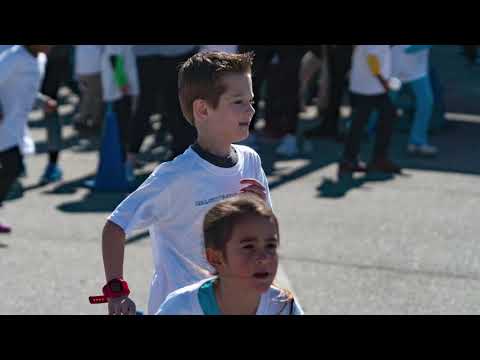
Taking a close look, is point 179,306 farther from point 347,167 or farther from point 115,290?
point 347,167

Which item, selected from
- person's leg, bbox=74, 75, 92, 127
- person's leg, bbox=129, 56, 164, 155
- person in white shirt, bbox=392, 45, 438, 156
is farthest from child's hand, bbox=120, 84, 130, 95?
person in white shirt, bbox=392, 45, 438, 156

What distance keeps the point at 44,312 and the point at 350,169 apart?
4618mm

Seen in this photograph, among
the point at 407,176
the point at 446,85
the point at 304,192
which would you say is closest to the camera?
the point at 304,192

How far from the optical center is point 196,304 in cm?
329

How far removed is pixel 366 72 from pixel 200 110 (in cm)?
660

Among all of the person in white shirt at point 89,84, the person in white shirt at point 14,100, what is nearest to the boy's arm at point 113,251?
the person in white shirt at point 14,100

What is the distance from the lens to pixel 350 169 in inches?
428

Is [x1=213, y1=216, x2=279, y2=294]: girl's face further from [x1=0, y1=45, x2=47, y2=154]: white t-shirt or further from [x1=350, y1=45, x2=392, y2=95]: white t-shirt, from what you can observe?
[x1=350, y1=45, x2=392, y2=95]: white t-shirt

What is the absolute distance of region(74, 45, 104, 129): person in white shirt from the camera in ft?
40.7

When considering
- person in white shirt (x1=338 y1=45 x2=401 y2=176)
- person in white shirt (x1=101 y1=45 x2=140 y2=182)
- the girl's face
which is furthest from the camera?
person in white shirt (x1=101 y1=45 x2=140 y2=182)

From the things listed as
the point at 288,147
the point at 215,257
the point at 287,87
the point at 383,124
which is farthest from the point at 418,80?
the point at 215,257
